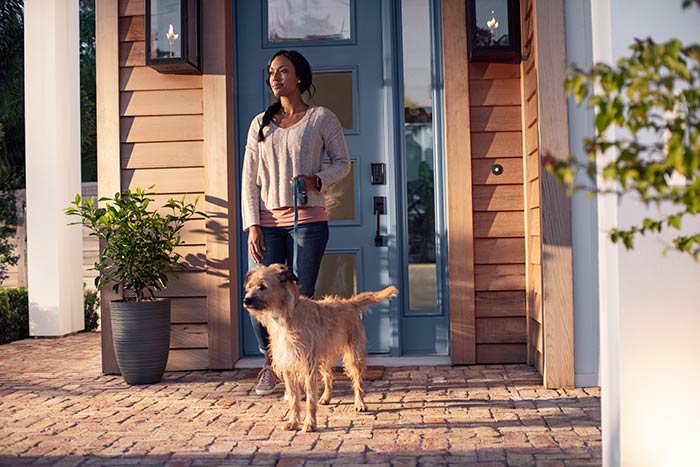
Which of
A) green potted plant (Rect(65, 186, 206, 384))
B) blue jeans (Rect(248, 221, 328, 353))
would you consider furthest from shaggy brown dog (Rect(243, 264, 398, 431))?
green potted plant (Rect(65, 186, 206, 384))

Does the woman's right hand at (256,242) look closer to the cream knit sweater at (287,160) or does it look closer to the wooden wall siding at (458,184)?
the cream knit sweater at (287,160)

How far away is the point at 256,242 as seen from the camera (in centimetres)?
429

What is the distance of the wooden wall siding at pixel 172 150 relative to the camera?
5.31m

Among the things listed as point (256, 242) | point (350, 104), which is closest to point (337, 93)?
point (350, 104)

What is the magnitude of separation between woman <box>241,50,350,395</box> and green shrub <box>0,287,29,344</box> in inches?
165

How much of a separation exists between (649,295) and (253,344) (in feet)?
11.1

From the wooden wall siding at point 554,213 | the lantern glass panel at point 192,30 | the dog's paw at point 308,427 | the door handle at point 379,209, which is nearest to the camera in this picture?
the dog's paw at point 308,427

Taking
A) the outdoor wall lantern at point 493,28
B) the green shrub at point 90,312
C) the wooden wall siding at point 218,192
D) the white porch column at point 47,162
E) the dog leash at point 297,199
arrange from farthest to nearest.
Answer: the green shrub at point 90,312 → the white porch column at point 47,162 → the wooden wall siding at point 218,192 → the outdoor wall lantern at point 493,28 → the dog leash at point 297,199

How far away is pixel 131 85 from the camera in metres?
5.38

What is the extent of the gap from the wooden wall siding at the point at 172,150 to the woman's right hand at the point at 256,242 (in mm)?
1067

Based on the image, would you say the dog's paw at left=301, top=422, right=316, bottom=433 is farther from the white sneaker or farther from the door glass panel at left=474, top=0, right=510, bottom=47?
the door glass panel at left=474, top=0, right=510, bottom=47

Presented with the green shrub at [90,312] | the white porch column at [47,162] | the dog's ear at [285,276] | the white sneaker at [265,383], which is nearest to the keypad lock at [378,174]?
the white sneaker at [265,383]

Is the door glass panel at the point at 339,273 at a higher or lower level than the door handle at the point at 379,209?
lower

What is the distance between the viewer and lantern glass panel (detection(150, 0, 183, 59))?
5.14 m
